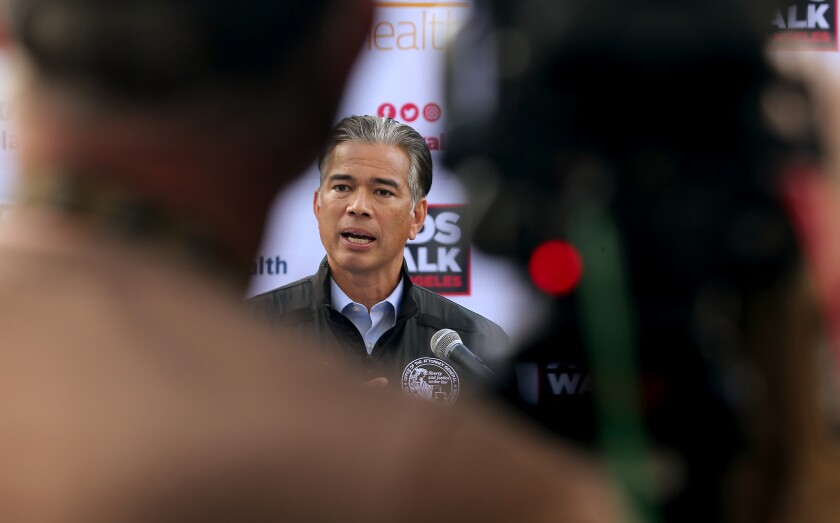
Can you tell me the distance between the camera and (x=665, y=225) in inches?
70.6

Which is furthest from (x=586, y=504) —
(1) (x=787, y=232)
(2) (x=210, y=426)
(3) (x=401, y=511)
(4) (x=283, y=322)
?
(1) (x=787, y=232)

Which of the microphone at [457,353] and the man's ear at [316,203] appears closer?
the man's ear at [316,203]

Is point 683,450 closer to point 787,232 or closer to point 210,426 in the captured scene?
point 787,232

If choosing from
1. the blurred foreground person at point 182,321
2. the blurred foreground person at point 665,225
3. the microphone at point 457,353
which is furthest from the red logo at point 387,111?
the blurred foreground person at point 182,321

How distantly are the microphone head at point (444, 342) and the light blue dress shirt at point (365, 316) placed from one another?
0.10 metres

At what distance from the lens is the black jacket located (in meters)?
1.73

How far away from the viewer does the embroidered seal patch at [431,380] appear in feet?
5.69

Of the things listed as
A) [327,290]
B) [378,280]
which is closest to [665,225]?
[378,280]

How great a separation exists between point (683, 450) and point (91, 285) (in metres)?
1.56

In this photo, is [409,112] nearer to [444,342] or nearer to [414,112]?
[414,112]

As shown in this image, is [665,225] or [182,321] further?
[665,225]

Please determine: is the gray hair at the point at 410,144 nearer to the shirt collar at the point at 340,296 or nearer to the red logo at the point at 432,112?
the red logo at the point at 432,112

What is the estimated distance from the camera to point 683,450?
1.85 m

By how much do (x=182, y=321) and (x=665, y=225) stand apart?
54.6 inches
